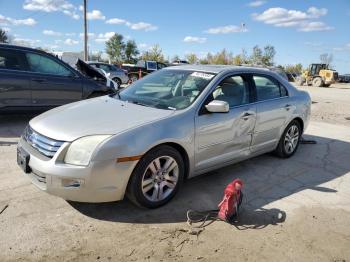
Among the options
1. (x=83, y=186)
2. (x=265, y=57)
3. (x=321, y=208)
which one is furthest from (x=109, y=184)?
(x=265, y=57)

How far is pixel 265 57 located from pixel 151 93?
68.1 meters

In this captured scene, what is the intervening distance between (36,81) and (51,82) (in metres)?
0.32

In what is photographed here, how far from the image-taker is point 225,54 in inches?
2904

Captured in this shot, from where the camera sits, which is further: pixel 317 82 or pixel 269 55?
pixel 269 55

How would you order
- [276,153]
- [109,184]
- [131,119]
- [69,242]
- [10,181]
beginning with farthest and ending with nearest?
[276,153]
[10,181]
[131,119]
[109,184]
[69,242]

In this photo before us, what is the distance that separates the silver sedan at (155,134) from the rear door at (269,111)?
0.02m

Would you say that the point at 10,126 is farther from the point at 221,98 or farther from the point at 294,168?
the point at 294,168

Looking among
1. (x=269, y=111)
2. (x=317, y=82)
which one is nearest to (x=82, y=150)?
(x=269, y=111)

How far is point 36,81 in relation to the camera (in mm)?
7566

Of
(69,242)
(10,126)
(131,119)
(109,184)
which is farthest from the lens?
(10,126)

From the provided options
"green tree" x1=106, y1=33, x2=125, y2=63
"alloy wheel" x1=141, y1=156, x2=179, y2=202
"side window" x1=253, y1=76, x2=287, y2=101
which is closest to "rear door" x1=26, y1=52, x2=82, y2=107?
"side window" x1=253, y1=76, x2=287, y2=101

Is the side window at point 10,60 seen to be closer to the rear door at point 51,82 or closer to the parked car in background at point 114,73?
the rear door at point 51,82

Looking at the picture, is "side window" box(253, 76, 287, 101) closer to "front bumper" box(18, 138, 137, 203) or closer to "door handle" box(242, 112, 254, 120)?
"door handle" box(242, 112, 254, 120)

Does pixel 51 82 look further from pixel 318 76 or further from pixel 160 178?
pixel 318 76
